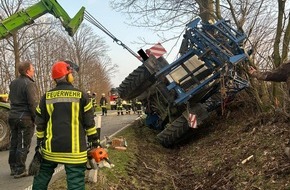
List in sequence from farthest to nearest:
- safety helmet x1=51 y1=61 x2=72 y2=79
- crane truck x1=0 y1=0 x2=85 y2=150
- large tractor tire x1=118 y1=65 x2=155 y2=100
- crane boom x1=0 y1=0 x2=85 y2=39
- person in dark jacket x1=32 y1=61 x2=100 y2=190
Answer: crane boom x1=0 y1=0 x2=85 y2=39
crane truck x1=0 y1=0 x2=85 y2=150
large tractor tire x1=118 y1=65 x2=155 y2=100
safety helmet x1=51 y1=61 x2=72 y2=79
person in dark jacket x1=32 y1=61 x2=100 y2=190

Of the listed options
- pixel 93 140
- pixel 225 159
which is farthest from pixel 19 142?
pixel 225 159

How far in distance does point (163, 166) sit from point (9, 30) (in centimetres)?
573

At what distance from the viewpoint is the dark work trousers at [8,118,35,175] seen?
20.5 feet

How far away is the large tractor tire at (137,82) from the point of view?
9.65m

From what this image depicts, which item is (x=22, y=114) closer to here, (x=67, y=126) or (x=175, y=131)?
(x=67, y=126)

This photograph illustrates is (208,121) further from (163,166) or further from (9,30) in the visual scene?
(9,30)

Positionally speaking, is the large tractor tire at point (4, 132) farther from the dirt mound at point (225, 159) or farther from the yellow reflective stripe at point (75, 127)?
the yellow reflective stripe at point (75, 127)

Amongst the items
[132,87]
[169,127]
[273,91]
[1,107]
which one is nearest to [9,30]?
[1,107]

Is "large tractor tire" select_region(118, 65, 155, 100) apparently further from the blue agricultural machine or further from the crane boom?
the crane boom

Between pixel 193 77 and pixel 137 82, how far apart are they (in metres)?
1.58

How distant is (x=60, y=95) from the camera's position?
414 centimetres

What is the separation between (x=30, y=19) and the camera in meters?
10.7

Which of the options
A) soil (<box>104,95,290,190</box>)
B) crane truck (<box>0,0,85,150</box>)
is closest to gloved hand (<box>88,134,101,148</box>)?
soil (<box>104,95,290,190</box>)

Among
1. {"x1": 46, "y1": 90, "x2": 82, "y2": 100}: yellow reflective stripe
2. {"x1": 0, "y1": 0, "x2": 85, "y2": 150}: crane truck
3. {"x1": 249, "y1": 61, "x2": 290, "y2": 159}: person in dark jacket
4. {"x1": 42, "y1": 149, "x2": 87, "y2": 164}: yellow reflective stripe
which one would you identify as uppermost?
{"x1": 0, "y1": 0, "x2": 85, "y2": 150}: crane truck
